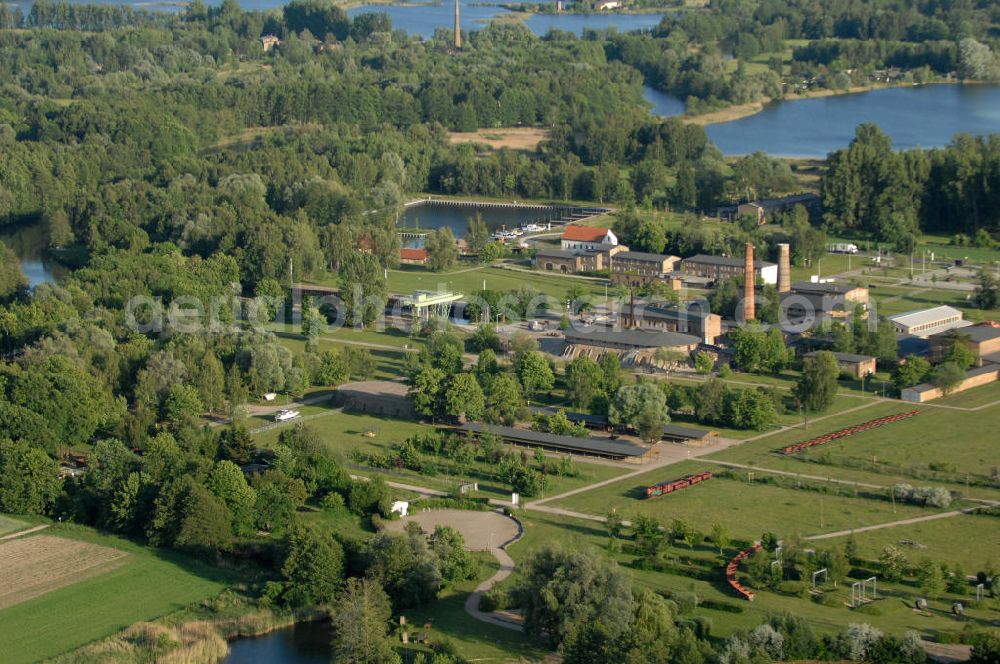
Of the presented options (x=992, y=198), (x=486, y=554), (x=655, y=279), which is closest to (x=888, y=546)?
(x=486, y=554)

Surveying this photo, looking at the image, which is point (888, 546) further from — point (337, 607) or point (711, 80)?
point (711, 80)

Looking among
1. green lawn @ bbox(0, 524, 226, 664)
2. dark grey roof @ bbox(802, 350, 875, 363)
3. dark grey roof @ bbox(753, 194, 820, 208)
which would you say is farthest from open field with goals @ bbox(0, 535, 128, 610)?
dark grey roof @ bbox(753, 194, 820, 208)

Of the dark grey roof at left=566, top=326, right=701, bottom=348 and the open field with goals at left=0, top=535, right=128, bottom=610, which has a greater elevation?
the dark grey roof at left=566, top=326, right=701, bottom=348

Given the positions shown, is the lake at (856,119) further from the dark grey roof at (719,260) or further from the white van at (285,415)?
the white van at (285,415)

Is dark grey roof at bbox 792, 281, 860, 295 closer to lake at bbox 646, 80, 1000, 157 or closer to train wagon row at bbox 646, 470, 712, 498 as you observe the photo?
train wagon row at bbox 646, 470, 712, 498

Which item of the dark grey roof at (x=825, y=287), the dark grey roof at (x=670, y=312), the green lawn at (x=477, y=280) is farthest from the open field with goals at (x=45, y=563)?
the dark grey roof at (x=825, y=287)

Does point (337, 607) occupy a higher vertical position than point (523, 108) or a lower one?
lower

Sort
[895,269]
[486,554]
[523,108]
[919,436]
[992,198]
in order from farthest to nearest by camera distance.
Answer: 1. [523,108]
2. [992,198]
3. [895,269]
4. [919,436]
5. [486,554]
